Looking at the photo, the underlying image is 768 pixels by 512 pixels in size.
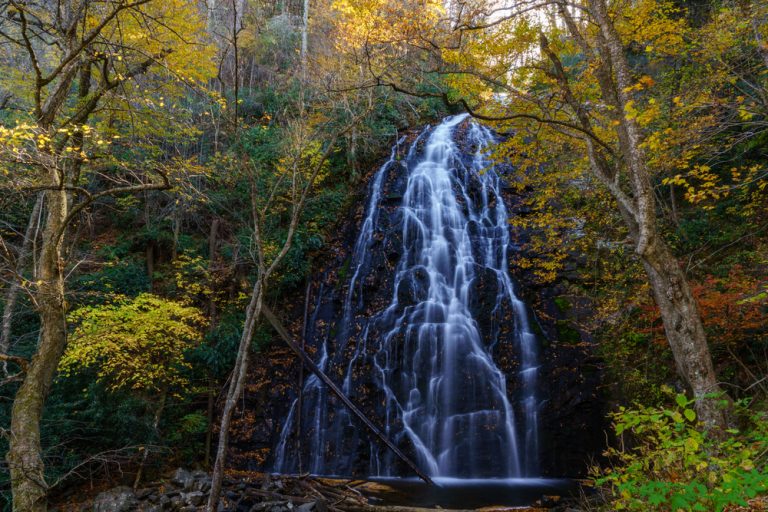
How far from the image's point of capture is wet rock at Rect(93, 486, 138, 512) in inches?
261

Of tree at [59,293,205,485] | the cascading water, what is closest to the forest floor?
tree at [59,293,205,485]

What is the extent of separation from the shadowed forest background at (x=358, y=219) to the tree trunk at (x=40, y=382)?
2 cm

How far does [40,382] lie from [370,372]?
6.73 m

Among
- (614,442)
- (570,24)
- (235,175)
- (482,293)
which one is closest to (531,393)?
(614,442)

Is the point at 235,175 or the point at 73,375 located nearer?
the point at 73,375

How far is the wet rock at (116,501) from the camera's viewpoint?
6625 mm

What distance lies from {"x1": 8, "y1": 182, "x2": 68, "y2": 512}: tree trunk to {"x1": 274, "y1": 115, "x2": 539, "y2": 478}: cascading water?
581 cm

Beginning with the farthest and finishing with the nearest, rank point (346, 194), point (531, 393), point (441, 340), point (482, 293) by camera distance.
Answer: point (346, 194), point (482, 293), point (441, 340), point (531, 393)

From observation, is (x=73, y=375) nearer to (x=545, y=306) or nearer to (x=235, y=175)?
(x=235, y=175)

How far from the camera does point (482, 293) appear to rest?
10.9 metres

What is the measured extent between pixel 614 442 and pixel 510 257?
199 inches

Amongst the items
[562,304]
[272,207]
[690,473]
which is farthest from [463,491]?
[272,207]

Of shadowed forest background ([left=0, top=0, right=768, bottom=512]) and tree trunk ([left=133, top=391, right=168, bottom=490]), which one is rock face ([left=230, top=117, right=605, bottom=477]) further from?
tree trunk ([left=133, top=391, right=168, bottom=490])

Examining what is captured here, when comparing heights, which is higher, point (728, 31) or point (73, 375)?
point (728, 31)
